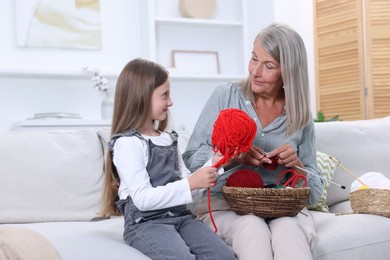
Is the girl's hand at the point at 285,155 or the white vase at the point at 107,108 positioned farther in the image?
the white vase at the point at 107,108

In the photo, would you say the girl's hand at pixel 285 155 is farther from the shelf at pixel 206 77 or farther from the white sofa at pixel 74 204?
the shelf at pixel 206 77

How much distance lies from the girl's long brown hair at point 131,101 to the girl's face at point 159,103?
13 mm

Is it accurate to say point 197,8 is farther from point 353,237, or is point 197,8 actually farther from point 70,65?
point 353,237

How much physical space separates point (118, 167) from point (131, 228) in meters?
0.18

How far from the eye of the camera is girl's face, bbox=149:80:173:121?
189cm

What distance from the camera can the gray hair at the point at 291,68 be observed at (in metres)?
2.00

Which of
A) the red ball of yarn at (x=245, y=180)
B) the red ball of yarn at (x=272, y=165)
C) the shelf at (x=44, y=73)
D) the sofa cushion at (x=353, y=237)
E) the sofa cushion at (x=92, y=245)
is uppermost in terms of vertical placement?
the shelf at (x=44, y=73)

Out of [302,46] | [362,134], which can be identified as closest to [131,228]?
[302,46]

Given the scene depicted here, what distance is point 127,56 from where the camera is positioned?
4613 millimetres

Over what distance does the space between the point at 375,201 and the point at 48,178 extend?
1182 mm

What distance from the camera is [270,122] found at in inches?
81.9

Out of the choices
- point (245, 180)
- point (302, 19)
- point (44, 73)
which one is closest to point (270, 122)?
point (245, 180)

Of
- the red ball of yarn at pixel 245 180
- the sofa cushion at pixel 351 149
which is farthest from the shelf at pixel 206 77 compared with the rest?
the red ball of yarn at pixel 245 180

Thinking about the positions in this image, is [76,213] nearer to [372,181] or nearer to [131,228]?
[131,228]
